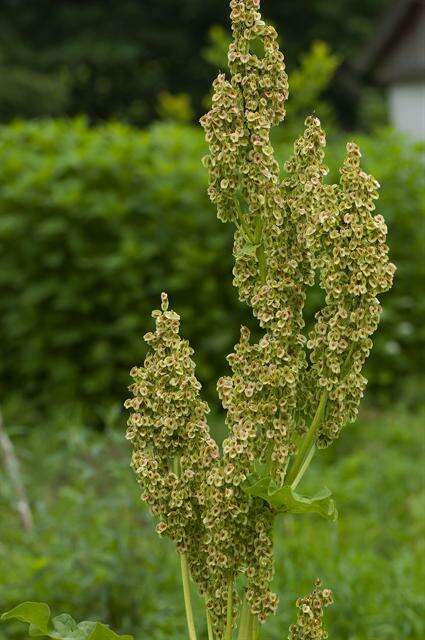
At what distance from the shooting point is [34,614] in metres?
1.94

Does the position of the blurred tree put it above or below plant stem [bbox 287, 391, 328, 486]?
above

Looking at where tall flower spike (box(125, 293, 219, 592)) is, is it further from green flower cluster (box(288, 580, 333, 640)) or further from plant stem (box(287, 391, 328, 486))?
green flower cluster (box(288, 580, 333, 640))

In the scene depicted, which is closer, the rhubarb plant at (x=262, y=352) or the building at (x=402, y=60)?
the rhubarb plant at (x=262, y=352)

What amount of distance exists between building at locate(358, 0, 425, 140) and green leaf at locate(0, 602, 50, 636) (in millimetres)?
19348

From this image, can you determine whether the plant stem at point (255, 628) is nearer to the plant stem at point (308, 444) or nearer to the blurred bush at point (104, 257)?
the plant stem at point (308, 444)

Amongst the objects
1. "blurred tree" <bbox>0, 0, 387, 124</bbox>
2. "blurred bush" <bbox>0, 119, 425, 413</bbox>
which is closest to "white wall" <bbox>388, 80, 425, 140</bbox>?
"blurred tree" <bbox>0, 0, 387, 124</bbox>

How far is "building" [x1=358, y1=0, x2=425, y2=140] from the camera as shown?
68.6 feet

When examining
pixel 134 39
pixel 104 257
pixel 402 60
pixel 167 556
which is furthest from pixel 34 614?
pixel 134 39

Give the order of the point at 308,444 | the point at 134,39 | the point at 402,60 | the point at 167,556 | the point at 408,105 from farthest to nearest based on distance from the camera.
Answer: the point at 134,39, the point at 402,60, the point at 408,105, the point at 167,556, the point at 308,444

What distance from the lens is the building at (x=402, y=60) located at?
20.9 meters

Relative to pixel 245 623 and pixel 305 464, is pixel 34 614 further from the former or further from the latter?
pixel 305 464

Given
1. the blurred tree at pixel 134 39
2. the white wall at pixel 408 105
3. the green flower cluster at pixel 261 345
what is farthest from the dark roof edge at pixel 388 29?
the green flower cluster at pixel 261 345

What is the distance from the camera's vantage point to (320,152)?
197cm

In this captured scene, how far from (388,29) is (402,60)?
0.67 m
